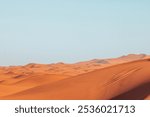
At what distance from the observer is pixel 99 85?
9359 millimetres

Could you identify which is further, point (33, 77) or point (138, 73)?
point (33, 77)

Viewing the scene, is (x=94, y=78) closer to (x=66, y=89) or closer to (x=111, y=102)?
(x=66, y=89)

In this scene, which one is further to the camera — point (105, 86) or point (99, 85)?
point (99, 85)

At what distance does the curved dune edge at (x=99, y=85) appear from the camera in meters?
8.87

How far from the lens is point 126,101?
324 inches

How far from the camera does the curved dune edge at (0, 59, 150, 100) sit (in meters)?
8.87

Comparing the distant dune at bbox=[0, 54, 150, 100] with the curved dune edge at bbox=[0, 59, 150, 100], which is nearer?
the distant dune at bbox=[0, 54, 150, 100]

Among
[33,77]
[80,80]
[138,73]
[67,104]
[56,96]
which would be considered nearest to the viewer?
[67,104]

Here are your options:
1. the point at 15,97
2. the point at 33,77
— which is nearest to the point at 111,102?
the point at 15,97

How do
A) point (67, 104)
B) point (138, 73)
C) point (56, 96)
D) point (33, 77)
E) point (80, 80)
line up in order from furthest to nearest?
point (33, 77) → point (80, 80) → point (56, 96) → point (138, 73) → point (67, 104)

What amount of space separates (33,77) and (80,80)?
6121 mm

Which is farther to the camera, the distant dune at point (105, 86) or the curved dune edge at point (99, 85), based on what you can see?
the curved dune edge at point (99, 85)

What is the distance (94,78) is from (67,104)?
224 cm

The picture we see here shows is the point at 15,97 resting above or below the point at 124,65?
below
